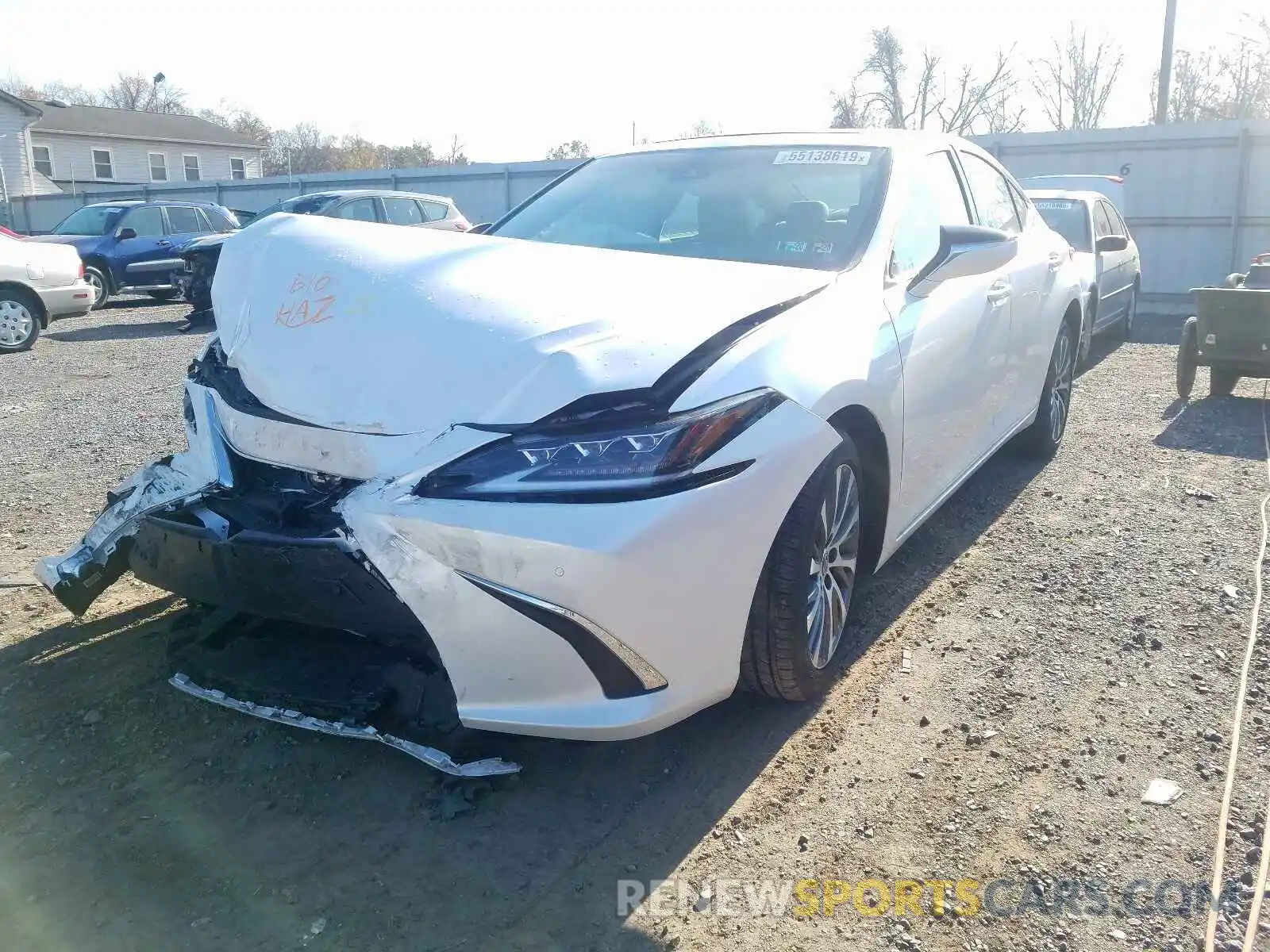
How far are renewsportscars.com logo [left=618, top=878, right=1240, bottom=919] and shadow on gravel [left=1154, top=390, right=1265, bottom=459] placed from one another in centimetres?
457

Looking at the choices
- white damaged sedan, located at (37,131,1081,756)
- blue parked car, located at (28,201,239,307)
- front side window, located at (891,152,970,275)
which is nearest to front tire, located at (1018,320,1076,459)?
front side window, located at (891,152,970,275)

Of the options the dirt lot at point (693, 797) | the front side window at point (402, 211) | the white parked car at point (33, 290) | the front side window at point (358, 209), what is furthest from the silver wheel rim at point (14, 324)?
the dirt lot at point (693, 797)

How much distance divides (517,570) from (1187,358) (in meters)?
6.92

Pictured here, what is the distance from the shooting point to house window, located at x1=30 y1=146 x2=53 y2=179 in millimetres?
42938

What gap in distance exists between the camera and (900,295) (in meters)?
3.43

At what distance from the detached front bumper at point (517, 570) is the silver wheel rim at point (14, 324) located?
10.0 metres

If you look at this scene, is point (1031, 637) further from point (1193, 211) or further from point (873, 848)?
point (1193, 211)

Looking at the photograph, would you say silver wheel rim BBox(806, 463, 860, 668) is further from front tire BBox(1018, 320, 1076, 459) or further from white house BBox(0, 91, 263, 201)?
white house BBox(0, 91, 263, 201)

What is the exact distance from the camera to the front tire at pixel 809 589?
2.71 metres

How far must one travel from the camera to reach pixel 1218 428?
6781 millimetres

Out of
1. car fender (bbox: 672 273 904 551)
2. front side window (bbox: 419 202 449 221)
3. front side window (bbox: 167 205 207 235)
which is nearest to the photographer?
car fender (bbox: 672 273 904 551)

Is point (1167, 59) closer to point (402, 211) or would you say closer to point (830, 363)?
point (402, 211)

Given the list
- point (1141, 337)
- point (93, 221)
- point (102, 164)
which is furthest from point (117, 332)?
point (102, 164)

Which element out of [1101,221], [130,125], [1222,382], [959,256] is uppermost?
[130,125]
